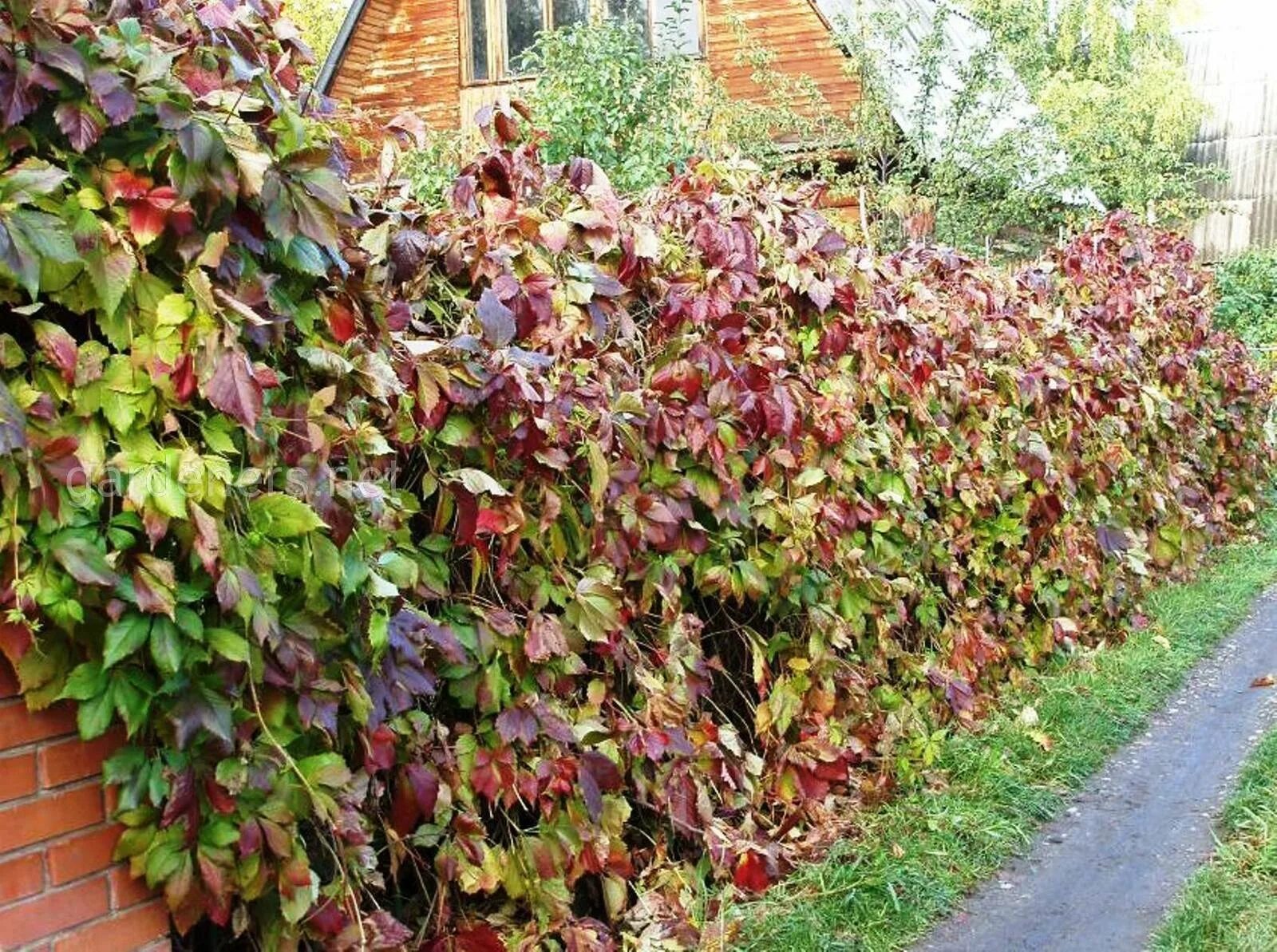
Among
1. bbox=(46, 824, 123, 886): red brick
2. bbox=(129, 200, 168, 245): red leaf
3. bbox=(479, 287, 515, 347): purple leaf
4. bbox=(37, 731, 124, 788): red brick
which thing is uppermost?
bbox=(129, 200, 168, 245): red leaf

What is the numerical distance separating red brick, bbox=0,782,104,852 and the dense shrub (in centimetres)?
1786

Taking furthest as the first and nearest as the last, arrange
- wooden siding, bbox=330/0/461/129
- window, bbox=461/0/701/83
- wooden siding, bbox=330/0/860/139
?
wooden siding, bbox=330/0/461/129, window, bbox=461/0/701/83, wooden siding, bbox=330/0/860/139

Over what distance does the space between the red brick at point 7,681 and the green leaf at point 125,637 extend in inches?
5.1

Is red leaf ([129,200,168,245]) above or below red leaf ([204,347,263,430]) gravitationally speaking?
above

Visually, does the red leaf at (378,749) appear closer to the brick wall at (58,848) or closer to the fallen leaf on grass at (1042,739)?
the brick wall at (58,848)

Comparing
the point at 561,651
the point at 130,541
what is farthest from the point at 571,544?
the point at 130,541

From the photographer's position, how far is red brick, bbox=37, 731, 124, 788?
6.55 ft

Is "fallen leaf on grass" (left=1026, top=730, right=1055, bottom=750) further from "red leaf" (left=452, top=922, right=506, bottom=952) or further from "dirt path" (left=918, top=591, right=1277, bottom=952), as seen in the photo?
"red leaf" (left=452, top=922, right=506, bottom=952)

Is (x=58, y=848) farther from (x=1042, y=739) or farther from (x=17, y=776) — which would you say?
(x=1042, y=739)

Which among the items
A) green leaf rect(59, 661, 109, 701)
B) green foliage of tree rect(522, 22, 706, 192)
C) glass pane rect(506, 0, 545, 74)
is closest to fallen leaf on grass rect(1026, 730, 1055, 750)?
green leaf rect(59, 661, 109, 701)

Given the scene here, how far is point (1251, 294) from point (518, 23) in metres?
11.3

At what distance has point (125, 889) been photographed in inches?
83.0

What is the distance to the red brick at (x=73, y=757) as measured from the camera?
2.00 m

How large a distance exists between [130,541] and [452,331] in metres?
1.16
